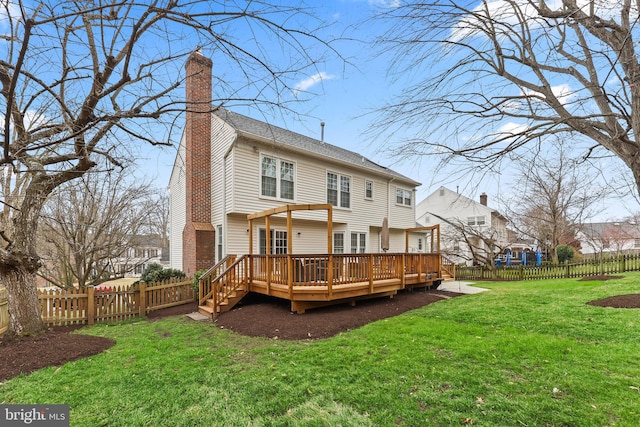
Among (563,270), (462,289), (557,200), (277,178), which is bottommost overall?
(462,289)

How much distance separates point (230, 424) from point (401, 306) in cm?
637

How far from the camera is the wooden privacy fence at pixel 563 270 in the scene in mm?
14969

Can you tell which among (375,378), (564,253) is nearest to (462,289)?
(375,378)

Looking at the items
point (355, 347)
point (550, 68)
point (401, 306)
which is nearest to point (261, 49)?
point (550, 68)

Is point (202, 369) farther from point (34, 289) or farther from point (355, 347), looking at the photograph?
point (34, 289)

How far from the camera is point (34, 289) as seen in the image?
6062 millimetres

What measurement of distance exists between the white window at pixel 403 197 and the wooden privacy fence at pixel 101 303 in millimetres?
13028

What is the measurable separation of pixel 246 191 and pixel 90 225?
5.90 m

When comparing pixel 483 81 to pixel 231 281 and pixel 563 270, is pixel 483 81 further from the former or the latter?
pixel 563 270

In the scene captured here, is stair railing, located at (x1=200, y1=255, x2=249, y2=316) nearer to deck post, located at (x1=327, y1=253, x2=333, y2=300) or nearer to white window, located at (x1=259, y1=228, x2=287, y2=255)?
white window, located at (x1=259, y1=228, x2=287, y2=255)

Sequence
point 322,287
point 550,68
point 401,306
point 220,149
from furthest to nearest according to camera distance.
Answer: point 220,149 < point 401,306 < point 322,287 < point 550,68

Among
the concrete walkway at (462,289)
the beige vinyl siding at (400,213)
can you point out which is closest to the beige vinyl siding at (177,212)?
the beige vinyl siding at (400,213)

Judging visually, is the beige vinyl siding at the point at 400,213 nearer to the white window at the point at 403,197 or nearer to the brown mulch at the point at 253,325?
the white window at the point at 403,197

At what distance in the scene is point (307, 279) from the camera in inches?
311
